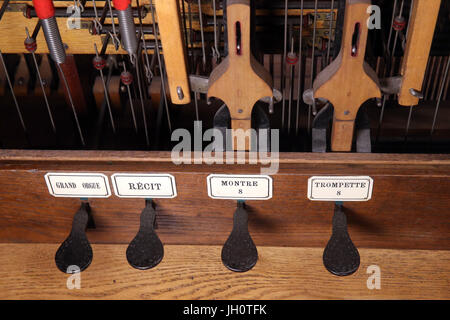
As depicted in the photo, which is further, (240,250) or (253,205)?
(253,205)

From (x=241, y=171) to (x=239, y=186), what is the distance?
4 cm

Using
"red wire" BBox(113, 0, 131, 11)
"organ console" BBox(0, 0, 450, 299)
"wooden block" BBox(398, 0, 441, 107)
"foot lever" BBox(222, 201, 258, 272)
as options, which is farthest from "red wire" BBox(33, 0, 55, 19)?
"wooden block" BBox(398, 0, 441, 107)

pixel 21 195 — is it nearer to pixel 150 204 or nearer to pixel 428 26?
pixel 150 204

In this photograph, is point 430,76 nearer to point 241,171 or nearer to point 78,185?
point 241,171

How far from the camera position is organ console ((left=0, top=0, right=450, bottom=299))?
1029 millimetres

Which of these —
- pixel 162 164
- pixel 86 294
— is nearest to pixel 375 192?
pixel 162 164

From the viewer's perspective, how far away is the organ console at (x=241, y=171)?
3.38ft

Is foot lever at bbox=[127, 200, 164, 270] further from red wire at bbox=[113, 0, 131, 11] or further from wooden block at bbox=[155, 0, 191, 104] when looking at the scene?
red wire at bbox=[113, 0, 131, 11]

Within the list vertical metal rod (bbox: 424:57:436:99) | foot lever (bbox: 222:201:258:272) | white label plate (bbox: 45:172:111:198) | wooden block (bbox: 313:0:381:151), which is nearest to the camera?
wooden block (bbox: 313:0:381:151)

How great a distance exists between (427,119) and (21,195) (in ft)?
3.62

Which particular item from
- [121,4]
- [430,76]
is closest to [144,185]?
[121,4]

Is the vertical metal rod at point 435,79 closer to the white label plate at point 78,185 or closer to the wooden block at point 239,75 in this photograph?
the wooden block at point 239,75

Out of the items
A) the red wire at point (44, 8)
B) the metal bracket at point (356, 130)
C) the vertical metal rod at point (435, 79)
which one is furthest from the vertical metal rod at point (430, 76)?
the red wire at point (44, 8)

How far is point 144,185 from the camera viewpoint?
3.76 ft
